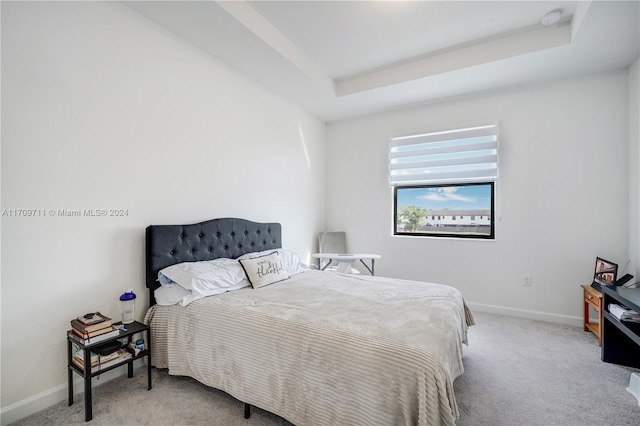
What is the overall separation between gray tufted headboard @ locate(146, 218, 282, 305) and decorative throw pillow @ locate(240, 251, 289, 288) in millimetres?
341

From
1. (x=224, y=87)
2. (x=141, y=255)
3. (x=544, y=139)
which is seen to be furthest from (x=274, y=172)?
(x=544, y=139)

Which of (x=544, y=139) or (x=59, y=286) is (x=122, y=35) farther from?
(x=544, y=139)

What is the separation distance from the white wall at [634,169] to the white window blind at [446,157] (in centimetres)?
114

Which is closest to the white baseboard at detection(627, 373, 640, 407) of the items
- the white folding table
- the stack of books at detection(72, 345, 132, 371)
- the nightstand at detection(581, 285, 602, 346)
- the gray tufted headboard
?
the nightstand at detection(581, 285, 602, 346)

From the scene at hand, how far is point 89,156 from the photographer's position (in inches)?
78.0

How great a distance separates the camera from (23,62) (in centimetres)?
170

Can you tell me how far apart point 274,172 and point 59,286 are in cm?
230

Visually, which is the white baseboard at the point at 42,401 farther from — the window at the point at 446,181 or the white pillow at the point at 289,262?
the window at the point at 446,181

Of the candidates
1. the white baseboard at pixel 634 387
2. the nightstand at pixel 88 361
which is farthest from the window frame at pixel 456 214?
the nightstand at pixel 88 361

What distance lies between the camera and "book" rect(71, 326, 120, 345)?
5.57 ft

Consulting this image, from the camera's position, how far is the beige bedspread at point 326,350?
1291 millimetres

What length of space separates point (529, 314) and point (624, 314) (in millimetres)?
1410

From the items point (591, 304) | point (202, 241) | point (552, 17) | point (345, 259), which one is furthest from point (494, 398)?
point (552, 17)

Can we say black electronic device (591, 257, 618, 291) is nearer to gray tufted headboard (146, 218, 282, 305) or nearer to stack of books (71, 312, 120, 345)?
gray tufted headboard (146, 218, 282, 305)
